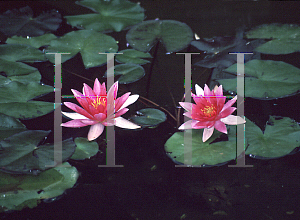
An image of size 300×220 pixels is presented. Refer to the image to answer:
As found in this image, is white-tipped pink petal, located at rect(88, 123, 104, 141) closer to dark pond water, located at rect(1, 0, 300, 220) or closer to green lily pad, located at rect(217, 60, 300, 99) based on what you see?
dark pond water, located at rect(1, 0, 300, 220)

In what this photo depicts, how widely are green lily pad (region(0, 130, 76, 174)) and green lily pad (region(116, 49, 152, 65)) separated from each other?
664mm

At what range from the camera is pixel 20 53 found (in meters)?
1.67

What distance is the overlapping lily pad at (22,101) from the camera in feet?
4.10

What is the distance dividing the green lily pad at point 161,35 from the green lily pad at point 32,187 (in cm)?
100

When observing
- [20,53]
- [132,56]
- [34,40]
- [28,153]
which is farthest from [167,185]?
[34,40]

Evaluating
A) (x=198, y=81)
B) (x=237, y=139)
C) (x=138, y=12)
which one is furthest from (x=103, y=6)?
(x=237, y=139)

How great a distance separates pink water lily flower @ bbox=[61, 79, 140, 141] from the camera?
110 cm

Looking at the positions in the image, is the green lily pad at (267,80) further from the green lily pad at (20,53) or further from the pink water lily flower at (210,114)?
the green lily pad at (20,53)

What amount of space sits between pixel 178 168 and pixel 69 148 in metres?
0.45

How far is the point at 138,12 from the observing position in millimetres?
2146

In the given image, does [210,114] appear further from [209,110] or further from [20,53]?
[20,53]

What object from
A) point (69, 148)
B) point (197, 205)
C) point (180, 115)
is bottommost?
point (197, 205)

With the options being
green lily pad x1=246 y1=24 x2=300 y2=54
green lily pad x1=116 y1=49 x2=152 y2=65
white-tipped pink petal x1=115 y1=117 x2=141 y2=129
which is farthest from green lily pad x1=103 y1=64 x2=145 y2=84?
green lily pad x1=246 y1=24 x2=300 y2=54

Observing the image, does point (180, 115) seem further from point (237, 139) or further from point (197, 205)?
point (197, 205)
